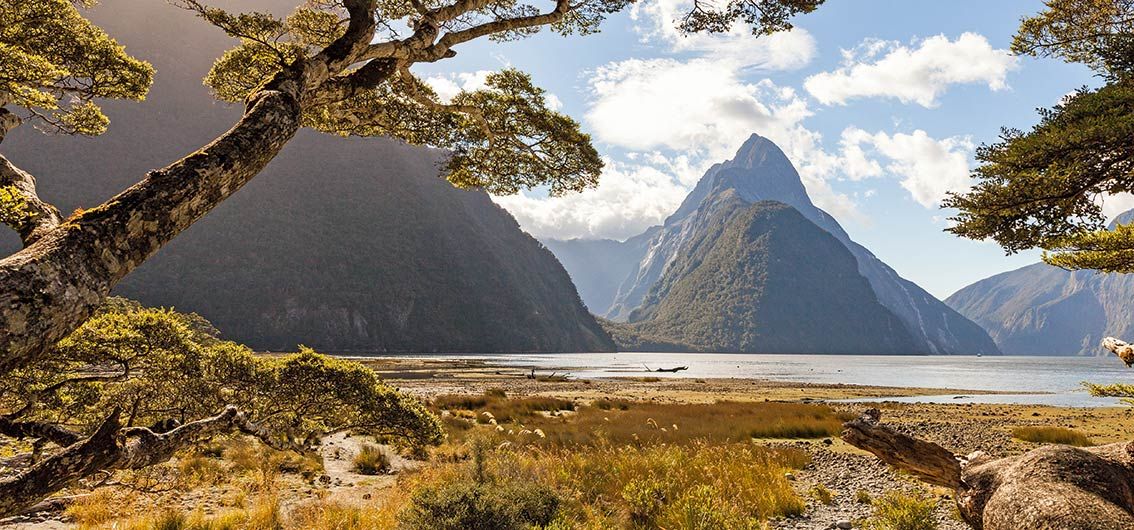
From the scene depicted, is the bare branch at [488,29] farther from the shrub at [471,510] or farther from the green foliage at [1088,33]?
the green foliage at [1088,33]

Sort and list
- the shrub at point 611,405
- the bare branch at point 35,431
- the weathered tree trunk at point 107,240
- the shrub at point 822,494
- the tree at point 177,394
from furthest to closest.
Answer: the shrub at point 611,405
the shrub at point 822,494
the tree at point 177,394
the bare branch at point 35,431
the weathered tree trunk at point 107,240

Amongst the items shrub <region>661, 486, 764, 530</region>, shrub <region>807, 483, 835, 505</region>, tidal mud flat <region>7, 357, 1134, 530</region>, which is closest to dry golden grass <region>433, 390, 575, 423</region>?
tidal mud flat <region>7, 357, 1134, 530</region>

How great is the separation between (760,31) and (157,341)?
940 centimetres

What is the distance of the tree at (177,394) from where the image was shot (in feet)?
12.2

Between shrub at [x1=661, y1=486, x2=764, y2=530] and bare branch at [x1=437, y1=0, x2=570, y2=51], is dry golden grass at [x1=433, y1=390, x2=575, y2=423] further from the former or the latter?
bare branch at [x1=437, y1=0, x2=570, y2=51]

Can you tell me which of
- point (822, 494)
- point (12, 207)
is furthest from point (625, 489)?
point (12, 207)

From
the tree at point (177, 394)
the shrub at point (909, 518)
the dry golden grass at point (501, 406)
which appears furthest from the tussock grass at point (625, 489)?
the dry golden grass at point (501, 406)

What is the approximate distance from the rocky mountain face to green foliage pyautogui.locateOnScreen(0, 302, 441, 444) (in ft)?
408

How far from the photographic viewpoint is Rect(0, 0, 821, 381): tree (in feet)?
6.83

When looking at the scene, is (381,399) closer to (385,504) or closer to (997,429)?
(385,504)

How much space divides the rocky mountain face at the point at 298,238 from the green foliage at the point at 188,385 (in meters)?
124

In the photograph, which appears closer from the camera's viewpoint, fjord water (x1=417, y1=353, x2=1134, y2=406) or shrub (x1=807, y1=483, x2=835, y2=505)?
shrub (x1=807, y1=483, x2=835, y2=505)

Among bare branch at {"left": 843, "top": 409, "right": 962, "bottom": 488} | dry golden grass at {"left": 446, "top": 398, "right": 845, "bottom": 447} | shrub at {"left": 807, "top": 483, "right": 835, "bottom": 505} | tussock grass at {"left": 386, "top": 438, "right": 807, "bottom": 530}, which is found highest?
bare branch at {"left": 843, "top": 409, "right": 962, "bottom": 488}

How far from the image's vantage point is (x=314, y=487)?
9445mm
